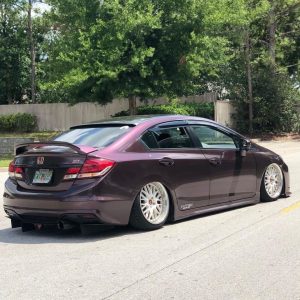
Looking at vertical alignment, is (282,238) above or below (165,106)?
below

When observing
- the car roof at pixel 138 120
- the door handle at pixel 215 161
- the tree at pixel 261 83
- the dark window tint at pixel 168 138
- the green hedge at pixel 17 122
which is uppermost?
the tree at pixel 261 83

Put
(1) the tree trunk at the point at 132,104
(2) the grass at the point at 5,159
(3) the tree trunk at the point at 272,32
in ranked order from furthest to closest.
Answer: (3) the tree trunk at the point at 272,32 → (1) the tree trunk at the point at 132,104 → (2) the grass at the point at 5,159

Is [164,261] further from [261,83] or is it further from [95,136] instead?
[261,83]

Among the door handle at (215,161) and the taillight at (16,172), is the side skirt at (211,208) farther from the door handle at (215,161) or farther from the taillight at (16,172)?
the taillight at (16,172)

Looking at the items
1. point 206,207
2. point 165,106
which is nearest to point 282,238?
point 206,207

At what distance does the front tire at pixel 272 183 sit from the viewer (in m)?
9.30

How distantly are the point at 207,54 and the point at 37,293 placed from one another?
20.0 m

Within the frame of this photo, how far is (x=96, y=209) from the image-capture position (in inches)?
268

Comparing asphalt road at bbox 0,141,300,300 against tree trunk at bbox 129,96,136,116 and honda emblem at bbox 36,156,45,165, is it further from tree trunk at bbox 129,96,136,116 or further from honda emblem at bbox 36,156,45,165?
tree trunk at bbox 129,96,136,116

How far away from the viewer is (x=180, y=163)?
25.3 ft

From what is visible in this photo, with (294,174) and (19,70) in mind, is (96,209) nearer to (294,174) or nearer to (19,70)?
(294,174)

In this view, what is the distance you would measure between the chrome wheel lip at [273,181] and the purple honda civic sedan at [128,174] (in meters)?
0.74

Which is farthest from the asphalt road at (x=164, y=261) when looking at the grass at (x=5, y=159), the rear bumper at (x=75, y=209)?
the grass at (x=5, y=159)

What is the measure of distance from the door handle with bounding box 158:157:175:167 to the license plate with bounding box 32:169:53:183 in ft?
4.83
